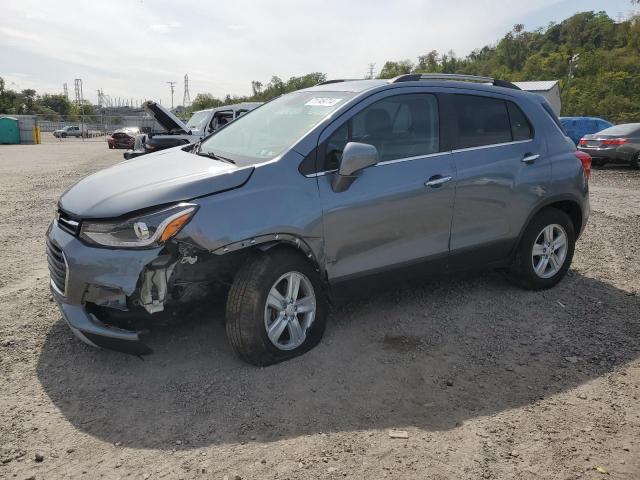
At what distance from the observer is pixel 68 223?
3363mm

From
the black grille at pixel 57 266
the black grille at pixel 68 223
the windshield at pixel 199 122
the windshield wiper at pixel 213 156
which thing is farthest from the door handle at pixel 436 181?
the windshield at pixel 199 122

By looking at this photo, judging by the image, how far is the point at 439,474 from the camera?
250cm

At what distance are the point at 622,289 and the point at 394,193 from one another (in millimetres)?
2807

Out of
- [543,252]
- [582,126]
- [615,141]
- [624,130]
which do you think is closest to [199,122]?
[543,252]

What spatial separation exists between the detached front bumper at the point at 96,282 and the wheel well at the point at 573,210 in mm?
3765

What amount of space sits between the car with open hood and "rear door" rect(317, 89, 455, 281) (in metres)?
6.94

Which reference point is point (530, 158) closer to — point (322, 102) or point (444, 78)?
point (444, 78)

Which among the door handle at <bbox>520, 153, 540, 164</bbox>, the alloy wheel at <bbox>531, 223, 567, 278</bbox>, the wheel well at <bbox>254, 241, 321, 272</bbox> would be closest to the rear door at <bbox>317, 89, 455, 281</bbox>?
the wheel well at <bbox>254, 241, 321, 272</bbox>

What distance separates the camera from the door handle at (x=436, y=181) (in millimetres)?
3961

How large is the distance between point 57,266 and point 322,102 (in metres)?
2.19

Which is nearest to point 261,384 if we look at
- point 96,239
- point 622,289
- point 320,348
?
point 320,348

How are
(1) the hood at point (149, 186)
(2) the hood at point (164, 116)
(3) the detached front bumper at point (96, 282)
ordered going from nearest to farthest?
(3) the detached front bumper at point (96, 282), (1) the hood at point (149, 186), (2) the hood at point (164, 116)

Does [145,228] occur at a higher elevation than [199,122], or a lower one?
lower

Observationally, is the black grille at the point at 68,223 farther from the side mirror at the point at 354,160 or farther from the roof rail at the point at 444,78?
the roof rail at the point at 444,78
